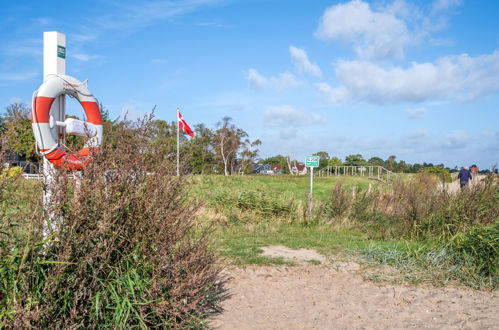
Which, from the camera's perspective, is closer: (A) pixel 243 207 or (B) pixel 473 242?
(B) pixel 473 242

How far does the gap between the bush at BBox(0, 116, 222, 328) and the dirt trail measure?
1016 millimetres

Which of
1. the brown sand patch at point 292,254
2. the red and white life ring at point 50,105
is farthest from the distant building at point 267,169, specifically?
the red and white life ring at point 50,105

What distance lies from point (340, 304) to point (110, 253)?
282 centimetres

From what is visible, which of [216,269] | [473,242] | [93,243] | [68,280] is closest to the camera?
[68,280]

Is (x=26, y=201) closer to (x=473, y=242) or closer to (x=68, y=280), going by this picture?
(x=68, y=280)

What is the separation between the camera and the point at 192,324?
3691 millimetres

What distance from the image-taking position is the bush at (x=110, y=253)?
282 cm

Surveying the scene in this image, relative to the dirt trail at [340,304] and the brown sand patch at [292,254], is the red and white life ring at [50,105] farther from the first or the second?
the brown sand patch at [292,254]

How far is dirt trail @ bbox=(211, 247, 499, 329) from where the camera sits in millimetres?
4398

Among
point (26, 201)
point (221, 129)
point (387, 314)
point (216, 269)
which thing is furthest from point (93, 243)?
point (221, 129)

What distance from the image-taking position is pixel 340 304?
4.95 m

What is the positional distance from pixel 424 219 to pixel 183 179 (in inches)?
248

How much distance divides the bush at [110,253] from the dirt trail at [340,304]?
1.02 meters

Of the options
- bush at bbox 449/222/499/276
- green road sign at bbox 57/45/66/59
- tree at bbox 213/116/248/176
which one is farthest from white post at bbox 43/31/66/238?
tree at bbox 213/116/248/176
